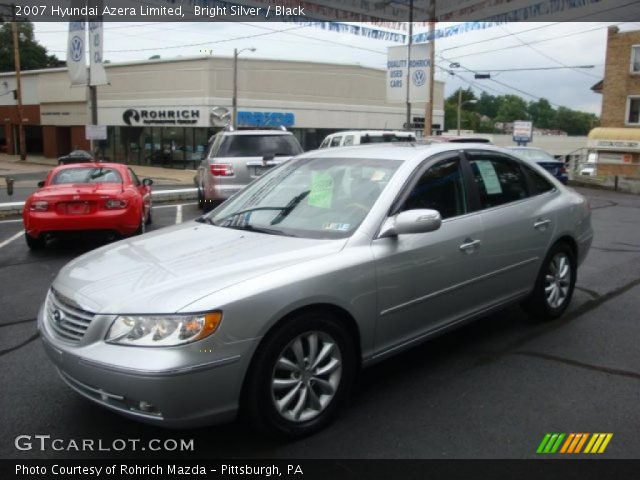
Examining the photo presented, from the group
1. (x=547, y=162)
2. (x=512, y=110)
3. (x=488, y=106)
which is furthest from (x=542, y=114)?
(x=547, y=162)

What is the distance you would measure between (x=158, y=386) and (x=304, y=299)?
88cm

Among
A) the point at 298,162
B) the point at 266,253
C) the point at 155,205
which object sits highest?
the point at 298,162

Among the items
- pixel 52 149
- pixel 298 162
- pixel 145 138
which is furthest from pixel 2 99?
pixel 298 162

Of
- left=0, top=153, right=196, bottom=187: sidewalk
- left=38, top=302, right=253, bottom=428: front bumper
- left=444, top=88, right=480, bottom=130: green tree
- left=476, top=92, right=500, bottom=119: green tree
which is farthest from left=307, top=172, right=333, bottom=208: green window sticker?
left=476, top=92, right=500, bottom=119: green tree

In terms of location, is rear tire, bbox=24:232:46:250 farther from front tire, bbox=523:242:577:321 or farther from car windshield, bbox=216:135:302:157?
front tire, bbox=523:242:577:321

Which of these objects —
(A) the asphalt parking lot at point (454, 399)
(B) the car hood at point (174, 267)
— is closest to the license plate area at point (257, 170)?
(A) the asphalt parking lot at point (454, 399)

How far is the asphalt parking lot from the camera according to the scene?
3.36 meters

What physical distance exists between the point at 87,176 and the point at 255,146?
3378 mm

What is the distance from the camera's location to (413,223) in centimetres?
376

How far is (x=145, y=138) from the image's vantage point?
136 ft

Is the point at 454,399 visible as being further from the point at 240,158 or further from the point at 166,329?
the point at 240,158

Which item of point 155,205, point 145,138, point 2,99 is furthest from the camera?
point 2,99

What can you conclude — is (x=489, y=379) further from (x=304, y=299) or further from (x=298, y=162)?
(x=298, y=162)

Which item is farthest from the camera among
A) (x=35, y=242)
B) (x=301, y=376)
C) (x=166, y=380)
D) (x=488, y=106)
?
(x=488, y=106)
